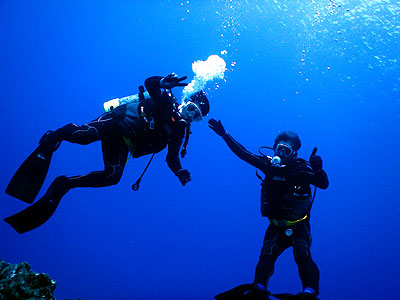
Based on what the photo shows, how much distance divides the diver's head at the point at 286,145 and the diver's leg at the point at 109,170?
256cm

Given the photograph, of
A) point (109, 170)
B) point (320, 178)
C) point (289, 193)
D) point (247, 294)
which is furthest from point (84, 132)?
point (320, 178)

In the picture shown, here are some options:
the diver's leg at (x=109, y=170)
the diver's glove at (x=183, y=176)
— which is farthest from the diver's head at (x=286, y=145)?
the diver's leg at (x=109, y=170)

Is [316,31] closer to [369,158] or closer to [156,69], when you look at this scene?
[156,69]

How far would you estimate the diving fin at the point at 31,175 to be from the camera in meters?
4.11

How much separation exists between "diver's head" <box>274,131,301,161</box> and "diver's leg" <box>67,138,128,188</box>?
256cm

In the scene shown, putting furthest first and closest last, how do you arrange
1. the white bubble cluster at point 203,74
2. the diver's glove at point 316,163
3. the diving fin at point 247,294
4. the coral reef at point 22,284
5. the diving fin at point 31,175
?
the white bubble cluster at point 203,74
the diver's glove at point 316,163
the diving fin at point 31,175
the diving fin at point 247,294
the coral reef at point 22,284

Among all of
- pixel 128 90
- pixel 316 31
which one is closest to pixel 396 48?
pixel 316 31

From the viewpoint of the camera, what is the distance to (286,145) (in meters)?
5.02

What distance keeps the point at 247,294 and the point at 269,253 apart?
40.7 inches

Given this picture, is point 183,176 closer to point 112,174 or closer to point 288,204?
point 112,174

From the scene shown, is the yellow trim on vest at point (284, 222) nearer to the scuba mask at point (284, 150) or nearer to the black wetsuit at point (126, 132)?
the scuba mask at point (284, 150)

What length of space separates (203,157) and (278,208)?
3809 centimetres

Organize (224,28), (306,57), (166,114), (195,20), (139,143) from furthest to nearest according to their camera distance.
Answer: (195,20) → (224,28) → (306,57) → (139,143) → (166,114)

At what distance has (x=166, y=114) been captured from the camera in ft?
14.8
